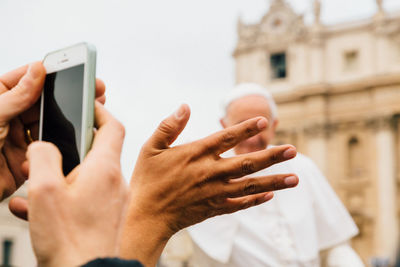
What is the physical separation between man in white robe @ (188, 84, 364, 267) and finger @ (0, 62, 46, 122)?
1754mm

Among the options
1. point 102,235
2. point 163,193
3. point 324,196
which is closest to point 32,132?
point 163,193

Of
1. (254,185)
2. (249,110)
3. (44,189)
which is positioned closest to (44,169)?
(44,189)

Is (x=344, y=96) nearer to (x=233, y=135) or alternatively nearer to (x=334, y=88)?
(x=334, y=88)

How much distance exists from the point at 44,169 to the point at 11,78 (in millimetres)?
597

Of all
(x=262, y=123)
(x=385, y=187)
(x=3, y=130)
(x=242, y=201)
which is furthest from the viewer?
(x=385, y=187)

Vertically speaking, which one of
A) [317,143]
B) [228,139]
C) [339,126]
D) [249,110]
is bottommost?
[317,143]

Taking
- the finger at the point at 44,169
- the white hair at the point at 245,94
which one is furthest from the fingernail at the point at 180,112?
the white hair at the point at 245,94

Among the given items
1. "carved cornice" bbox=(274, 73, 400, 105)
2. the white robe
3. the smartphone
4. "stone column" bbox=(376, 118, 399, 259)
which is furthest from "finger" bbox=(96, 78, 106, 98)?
"carved cornice" bbox=(274, 73, 400, 105)

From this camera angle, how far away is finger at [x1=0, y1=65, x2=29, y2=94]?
1.36 m

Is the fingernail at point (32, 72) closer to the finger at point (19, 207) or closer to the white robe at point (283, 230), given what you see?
the finger at point (19, 207)

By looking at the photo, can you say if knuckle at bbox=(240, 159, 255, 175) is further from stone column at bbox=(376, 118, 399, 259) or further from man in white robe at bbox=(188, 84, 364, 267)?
stone column at bbox=(376, 118, 399, 259)

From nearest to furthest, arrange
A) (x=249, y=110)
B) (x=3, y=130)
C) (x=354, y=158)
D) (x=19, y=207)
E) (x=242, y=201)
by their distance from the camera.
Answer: (x=19, y=207) → (x=3, y=130) → (x=242, y=201) → (x=249, y=110) → (x=354, y=158)

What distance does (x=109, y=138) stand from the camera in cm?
96

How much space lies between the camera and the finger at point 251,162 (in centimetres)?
141
